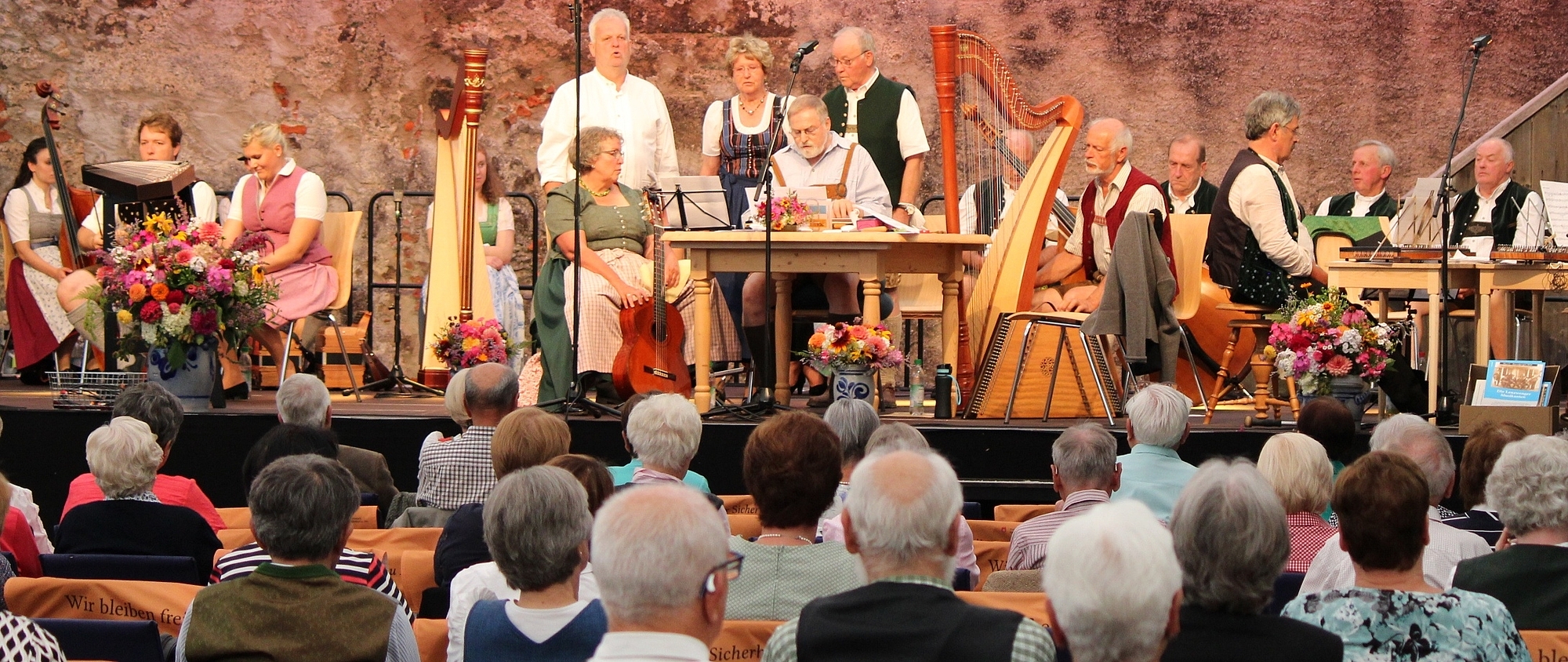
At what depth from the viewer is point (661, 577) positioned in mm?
1809

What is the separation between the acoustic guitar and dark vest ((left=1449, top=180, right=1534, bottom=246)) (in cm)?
348

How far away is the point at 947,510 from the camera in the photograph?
208 centimetres

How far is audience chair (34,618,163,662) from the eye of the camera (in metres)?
2.42

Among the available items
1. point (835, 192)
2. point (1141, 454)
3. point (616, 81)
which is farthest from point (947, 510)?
point (616, 81)

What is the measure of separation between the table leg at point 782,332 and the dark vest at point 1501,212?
308 centimetres

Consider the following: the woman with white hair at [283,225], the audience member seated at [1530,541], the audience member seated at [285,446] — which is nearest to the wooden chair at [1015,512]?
the audience member seated at [1530,541]

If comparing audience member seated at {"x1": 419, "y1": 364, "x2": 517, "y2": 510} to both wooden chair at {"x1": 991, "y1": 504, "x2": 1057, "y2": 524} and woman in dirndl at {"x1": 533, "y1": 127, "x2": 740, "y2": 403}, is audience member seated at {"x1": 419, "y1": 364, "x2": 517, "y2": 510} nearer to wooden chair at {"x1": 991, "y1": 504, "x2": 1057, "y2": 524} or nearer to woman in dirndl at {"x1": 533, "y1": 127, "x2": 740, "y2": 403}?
wooden chair at {"x1": 991, "y1": 504, "x2": 1057, "y2": 524}

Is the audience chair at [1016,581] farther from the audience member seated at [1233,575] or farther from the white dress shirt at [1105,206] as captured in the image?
the white dress shirt at [1105,206]

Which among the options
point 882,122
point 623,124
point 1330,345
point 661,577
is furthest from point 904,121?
point 661,577

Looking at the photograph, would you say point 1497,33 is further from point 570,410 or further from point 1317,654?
point 1317,654

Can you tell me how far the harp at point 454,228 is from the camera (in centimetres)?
696

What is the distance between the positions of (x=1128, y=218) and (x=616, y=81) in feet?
8.95

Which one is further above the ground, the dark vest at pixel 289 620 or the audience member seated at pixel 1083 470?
the audience member seated at pixel 1083 470

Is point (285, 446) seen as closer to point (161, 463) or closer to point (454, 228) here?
point (161, 463)
